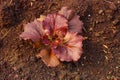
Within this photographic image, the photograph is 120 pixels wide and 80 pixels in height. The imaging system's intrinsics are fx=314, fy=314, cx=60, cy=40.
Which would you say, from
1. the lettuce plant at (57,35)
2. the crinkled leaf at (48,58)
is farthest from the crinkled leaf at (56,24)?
the crinkled leaf at (48,58)

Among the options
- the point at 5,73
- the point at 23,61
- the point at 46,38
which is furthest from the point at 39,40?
the point at 5,73

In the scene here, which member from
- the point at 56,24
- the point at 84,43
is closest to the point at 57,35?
the point at 56,24

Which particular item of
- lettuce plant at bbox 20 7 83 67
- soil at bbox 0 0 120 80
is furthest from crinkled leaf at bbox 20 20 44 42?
soil at bbox 0 0 120 80

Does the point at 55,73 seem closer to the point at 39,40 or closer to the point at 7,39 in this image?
the point at 39,40

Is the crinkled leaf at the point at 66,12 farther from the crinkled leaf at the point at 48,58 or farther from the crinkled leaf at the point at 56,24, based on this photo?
the crinkled leaf at the point at 48,58

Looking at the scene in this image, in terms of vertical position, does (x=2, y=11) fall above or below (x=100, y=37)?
above

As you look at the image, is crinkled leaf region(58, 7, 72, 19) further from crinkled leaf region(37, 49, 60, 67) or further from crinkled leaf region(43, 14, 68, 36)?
crinkled leaf region(37, 49, 60, 67)
